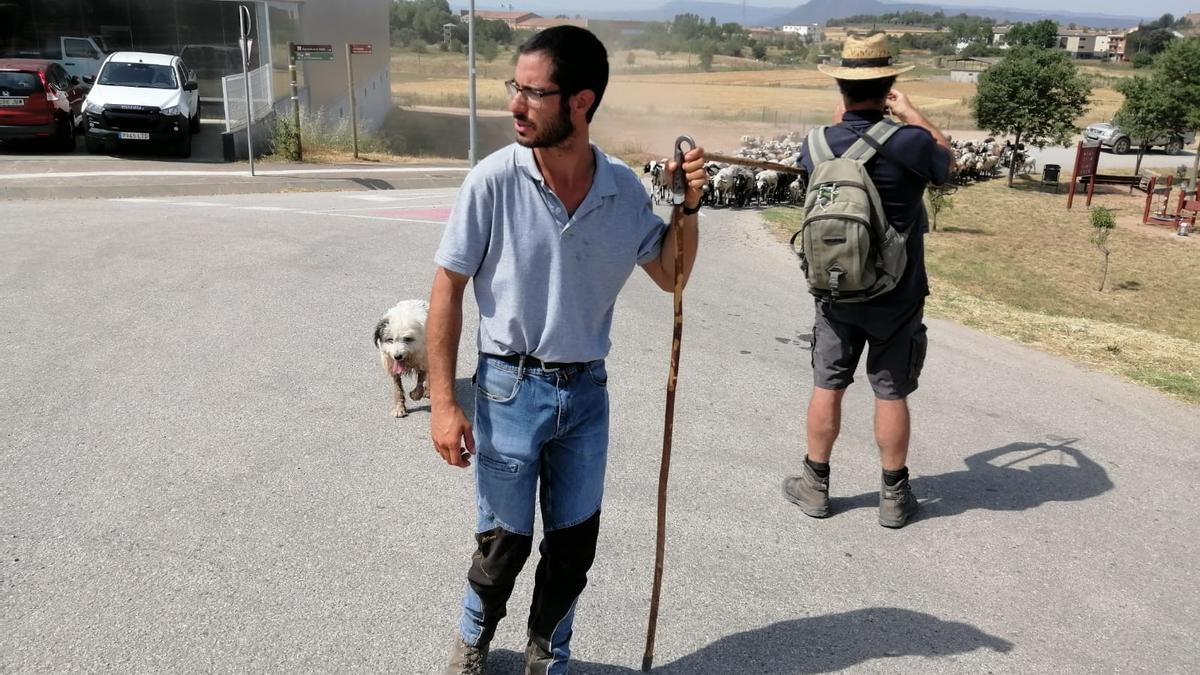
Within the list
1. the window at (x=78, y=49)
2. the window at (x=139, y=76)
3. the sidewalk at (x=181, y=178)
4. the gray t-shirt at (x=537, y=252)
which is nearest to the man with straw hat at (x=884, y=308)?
the gray t-shirt at (x=537, y=252)

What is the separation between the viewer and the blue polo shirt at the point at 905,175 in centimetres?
364

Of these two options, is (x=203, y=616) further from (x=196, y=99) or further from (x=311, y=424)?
(x=196, y=99)

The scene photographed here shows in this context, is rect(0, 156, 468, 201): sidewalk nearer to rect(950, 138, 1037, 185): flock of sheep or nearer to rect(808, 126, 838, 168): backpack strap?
rect(808, 126, 838, 168): backpack strap

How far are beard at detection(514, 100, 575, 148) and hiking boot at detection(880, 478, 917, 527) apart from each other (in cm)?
255

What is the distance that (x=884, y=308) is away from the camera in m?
3.88

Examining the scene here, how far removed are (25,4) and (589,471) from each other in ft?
97.9

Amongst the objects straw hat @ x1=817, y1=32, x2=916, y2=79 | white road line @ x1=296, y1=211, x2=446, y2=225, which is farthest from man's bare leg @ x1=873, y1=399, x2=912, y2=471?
white road line @ x1=296, y1=211, x2=446, y2=225

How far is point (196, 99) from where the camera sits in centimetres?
1912

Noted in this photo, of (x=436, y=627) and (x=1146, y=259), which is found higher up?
(x=436, y=627)

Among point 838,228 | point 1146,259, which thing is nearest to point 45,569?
point 838,228

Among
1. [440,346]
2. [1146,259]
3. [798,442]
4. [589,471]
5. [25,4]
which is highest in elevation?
[25,4]

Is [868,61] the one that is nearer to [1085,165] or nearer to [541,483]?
[541,483]

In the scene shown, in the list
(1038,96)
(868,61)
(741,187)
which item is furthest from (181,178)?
(1038,96)

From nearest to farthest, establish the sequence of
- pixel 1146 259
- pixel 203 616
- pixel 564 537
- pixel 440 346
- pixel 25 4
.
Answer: pixel 440 346, pixel 564 537, pixel 203 616, pixel 1146 259, pixel 25 4
